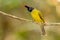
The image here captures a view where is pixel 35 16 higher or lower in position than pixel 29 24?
higher

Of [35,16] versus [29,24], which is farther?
[29,24]

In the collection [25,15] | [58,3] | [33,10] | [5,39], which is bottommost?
[5,39]

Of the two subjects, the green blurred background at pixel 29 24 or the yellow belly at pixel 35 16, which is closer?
the yellow belly at pixel 35 16

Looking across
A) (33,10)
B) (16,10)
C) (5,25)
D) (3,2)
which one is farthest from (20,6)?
(33,10)

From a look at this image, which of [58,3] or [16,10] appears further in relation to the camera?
[16,10]

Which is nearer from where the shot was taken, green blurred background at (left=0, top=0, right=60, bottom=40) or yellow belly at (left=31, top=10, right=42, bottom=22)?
yellow belly at (left=31, top=10, right=42, bottom=22)

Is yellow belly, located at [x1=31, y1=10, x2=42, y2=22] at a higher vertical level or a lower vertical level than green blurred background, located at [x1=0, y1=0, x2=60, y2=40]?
higher

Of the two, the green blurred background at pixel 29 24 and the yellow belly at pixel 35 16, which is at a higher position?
the yellow belly at pixel 35 16

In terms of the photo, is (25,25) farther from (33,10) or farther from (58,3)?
(33,10)
